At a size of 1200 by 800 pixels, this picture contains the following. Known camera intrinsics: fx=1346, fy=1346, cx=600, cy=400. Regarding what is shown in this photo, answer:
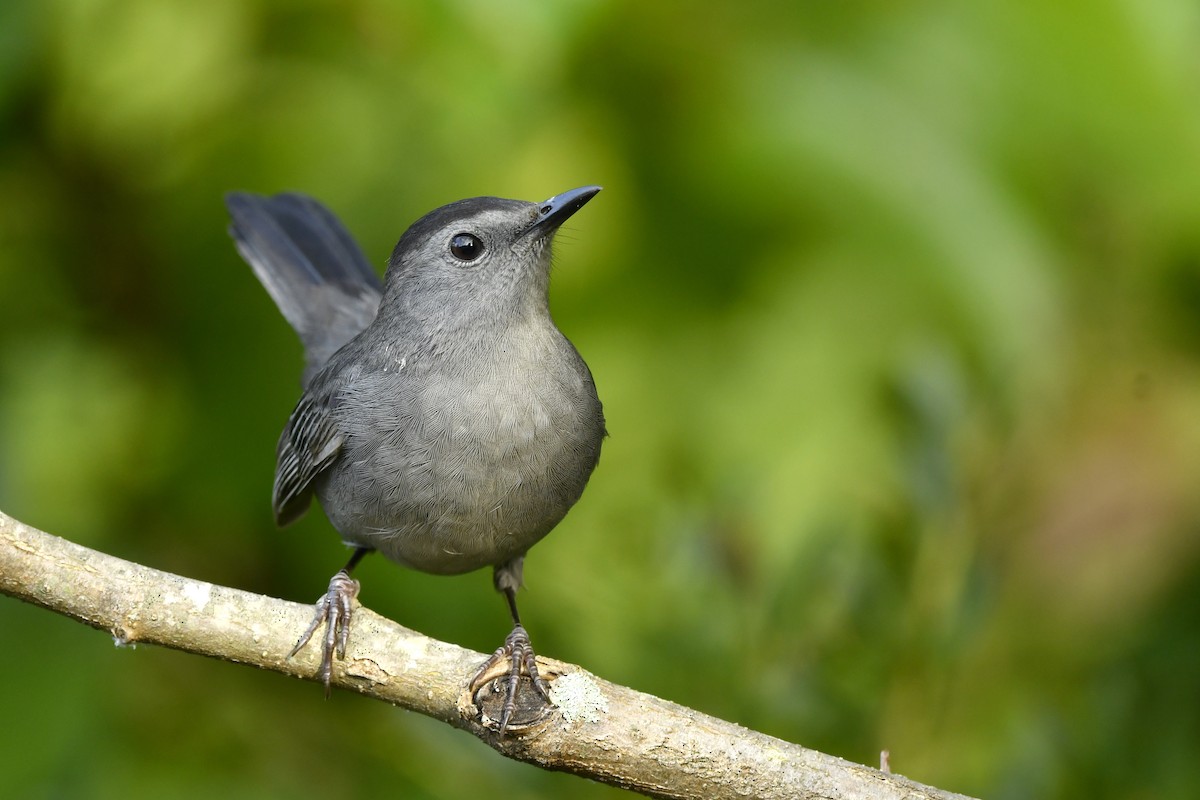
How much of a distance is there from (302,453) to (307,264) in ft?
3.98

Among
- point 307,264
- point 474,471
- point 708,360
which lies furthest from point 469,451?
point 307,264

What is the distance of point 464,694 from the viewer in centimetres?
303

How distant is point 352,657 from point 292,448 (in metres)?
1.34

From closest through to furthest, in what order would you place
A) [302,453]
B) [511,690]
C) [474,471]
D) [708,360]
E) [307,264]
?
[511,690], [474,471], [302,453], [708,360], [307,264]

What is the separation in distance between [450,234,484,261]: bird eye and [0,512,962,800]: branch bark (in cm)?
121

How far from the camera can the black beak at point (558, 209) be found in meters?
3.54

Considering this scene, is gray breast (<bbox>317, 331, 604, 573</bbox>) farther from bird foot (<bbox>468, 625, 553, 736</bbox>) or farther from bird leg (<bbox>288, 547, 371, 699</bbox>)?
bird foot (<bbox>468, 625, 553, 736</bbox>)

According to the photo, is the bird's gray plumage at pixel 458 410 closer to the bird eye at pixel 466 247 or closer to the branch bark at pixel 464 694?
the bird eye at pixel 466 247

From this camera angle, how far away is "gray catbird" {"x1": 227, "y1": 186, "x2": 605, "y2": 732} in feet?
11.6

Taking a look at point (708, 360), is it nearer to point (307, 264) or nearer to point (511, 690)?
point (307, 264)

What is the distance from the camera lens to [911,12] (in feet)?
14.9

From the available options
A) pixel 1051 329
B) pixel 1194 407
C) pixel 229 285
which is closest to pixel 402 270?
pixel 229 285

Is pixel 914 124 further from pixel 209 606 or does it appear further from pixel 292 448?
pixel 209 606

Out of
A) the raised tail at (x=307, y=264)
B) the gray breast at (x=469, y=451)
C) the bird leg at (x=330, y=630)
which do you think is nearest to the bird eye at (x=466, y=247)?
the gray breast at (x=469, y=451)
